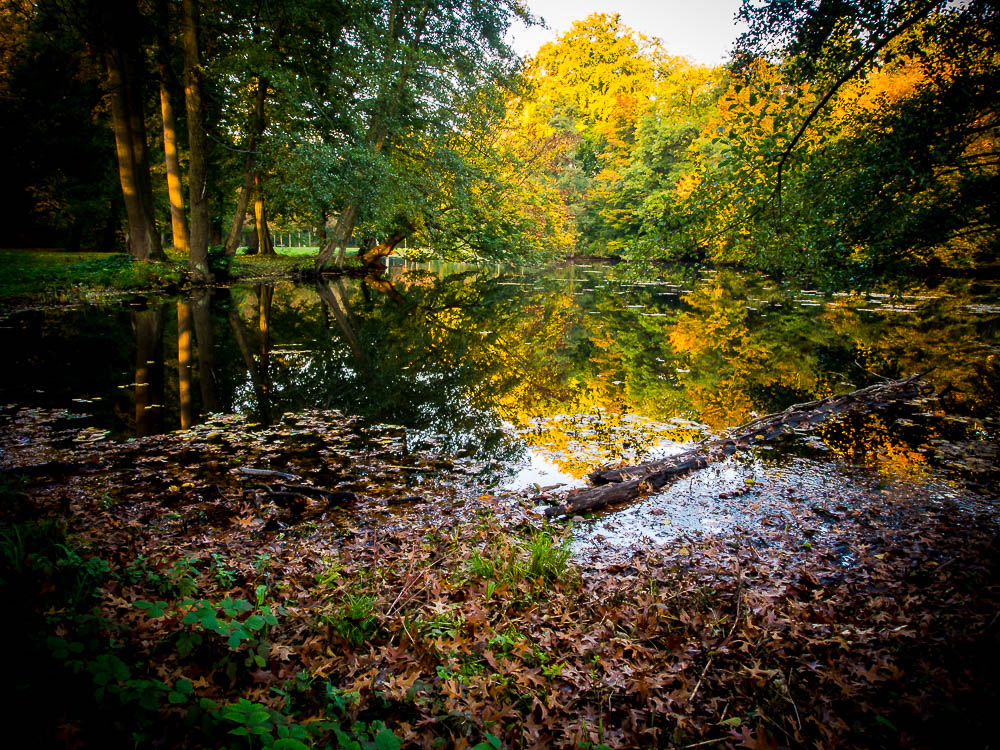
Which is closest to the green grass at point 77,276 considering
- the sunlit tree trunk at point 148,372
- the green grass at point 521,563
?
the sunlit tree trunk at point 148,372

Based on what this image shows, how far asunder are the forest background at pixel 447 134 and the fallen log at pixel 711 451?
2.50m

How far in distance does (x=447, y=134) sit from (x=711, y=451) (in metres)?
21.5

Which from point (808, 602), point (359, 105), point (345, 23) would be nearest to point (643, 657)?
point (808, 602)

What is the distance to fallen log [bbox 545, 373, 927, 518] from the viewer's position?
578cm

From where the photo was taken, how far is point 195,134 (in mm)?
19969

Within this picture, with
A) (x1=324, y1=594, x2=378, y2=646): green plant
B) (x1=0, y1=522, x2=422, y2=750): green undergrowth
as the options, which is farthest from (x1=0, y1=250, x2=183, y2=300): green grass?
(x1=324, y1=594, x2=378, y2=646): green plant

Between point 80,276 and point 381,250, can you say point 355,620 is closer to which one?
point 80,276

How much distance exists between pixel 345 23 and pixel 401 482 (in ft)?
75.9

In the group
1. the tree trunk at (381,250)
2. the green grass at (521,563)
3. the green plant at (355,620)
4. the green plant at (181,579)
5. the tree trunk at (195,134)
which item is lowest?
the green grass at (521,563)

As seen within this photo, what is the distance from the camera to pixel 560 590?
4102 mm

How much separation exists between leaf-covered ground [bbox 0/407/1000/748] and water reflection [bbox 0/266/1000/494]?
226 centimetres

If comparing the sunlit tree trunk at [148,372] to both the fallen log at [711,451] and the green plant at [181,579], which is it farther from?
the fallen log at [711,451]

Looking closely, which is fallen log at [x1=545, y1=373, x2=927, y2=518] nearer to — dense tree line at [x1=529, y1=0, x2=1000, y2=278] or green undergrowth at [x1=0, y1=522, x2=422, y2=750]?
dense tree line at [x1=529, y1=0, x2=1000, y2=278]

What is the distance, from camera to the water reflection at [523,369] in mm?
8109
